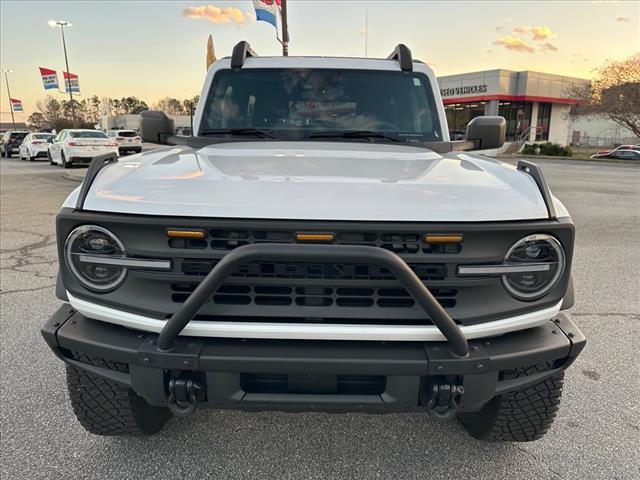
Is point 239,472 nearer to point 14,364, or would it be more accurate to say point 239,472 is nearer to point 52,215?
point 14,364

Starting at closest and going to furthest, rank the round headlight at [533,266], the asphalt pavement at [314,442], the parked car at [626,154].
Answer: the round headlight at [533,266], the asphalt pavement at [314,442], the parked car at [626,154]

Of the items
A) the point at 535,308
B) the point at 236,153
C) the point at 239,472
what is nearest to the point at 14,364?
the point at 239,472

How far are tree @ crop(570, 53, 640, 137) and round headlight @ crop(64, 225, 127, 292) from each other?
4394cm

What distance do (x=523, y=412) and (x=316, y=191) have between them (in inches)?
56.7

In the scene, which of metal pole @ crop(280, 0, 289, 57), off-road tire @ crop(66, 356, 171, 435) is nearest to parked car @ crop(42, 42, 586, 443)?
off-road tire @ crop(66, 356, 171, 435)

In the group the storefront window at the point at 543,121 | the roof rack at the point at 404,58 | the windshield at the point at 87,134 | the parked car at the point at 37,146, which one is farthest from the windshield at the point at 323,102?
the storefront window at the point at 543,121

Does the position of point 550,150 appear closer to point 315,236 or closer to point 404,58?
point 404,58

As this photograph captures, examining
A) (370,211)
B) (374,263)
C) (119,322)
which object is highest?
(370,211)

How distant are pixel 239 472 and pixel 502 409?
1.27 meters

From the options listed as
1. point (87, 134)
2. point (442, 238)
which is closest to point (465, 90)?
point (87, 134)

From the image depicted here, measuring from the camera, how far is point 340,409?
70.6 inches

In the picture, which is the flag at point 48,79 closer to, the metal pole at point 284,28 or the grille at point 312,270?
the metal pole at point 284,28

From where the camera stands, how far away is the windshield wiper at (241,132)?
122 inches

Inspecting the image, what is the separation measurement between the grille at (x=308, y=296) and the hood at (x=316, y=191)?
274 millimetres
